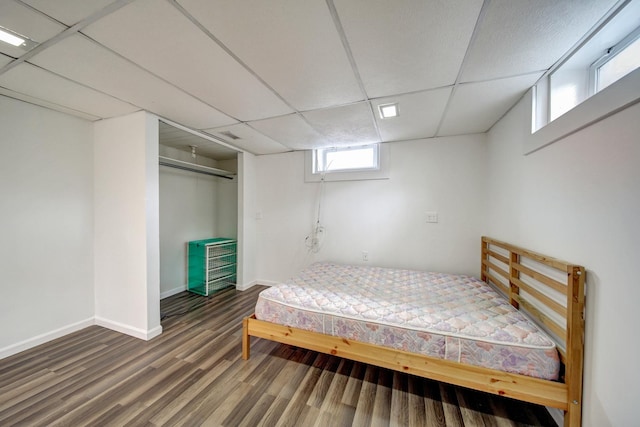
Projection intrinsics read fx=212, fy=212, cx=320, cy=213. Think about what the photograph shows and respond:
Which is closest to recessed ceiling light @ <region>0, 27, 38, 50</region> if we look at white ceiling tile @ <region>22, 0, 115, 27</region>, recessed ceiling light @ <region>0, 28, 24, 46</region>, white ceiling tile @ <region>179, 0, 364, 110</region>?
recessed ceiling light @ <region>0, 28, 24, 46</region>

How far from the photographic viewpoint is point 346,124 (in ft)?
7.86

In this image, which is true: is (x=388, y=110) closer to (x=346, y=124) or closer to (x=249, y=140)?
(x=346, y=124)

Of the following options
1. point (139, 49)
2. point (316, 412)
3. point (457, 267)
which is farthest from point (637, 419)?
point (139, 49)

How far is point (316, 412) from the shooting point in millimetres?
1389

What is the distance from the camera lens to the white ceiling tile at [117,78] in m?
1.31

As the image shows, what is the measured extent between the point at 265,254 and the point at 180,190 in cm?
168

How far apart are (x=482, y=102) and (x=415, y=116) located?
1.81 ft

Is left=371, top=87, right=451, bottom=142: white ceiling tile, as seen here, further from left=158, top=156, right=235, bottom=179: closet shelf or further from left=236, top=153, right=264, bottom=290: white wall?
left=158, top=156, right=235, bottom=179: closet shelf

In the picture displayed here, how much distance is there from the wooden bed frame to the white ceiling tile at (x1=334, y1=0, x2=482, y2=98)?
1393 millimetres

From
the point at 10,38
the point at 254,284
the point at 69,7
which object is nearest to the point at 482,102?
the point at 69,7

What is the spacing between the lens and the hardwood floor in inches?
52.9

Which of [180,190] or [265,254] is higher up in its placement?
[180,190]

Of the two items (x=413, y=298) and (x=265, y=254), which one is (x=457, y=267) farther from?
(x=265, y=254)

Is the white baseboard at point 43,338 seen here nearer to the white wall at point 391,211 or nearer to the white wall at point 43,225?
the white wall at point 43,225
